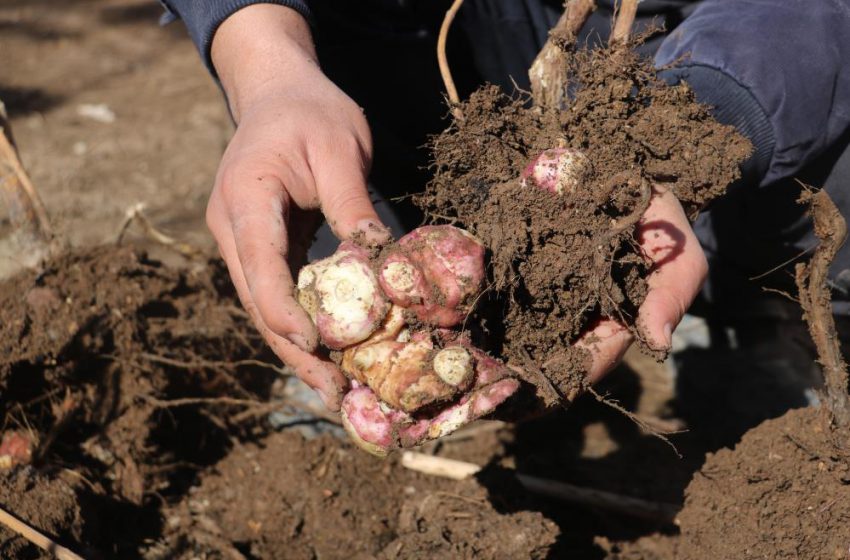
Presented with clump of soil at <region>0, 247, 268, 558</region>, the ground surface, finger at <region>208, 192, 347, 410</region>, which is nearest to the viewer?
finger at <region>208, 192, 347, 410</region>

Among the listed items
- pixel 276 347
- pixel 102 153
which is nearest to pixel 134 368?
pixel 276 347

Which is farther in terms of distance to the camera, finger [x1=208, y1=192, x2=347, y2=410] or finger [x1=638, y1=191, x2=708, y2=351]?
finger [x1=638, y1=191, x2=708, y2=351]

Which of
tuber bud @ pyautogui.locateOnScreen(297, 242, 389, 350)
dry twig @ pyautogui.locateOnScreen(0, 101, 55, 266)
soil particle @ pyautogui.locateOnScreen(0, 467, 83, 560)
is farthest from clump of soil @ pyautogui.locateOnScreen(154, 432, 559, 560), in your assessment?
dry twig @ pyautogui.locateOnScreen(0, 101, 55, 266)

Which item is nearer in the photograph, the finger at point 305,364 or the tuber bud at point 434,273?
the tuber bud at point 434,273

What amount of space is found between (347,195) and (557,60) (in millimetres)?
664

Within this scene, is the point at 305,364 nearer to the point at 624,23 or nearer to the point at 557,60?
the point at 557,60

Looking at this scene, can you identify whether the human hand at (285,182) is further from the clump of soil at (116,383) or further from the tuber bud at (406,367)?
the clump of soil at (116,383)

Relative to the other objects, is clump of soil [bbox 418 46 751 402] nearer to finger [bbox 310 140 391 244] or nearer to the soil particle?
finger [bbox 310 140 391 244]

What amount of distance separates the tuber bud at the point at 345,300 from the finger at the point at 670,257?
0.62 m

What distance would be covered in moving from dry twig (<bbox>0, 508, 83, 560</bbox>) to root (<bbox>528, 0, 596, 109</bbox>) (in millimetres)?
1601

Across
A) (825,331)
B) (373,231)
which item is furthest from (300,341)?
(825,331)

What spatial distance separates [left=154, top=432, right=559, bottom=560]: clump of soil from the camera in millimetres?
2135

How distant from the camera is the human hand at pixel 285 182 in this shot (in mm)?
1612

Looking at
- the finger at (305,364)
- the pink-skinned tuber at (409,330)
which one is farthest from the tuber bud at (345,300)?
the finger at (305,364)
